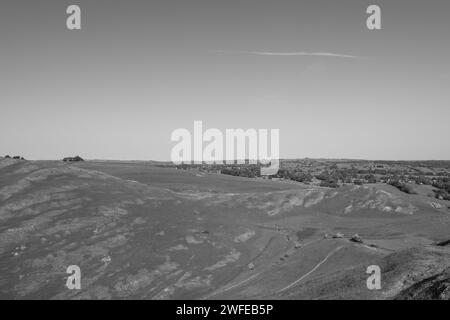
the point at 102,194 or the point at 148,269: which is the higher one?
the point at 102,194

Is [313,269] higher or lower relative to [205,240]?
higher

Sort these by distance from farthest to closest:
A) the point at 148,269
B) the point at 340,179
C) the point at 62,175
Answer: the point at 340,179 → the point at 62,175 → the point at 148,269

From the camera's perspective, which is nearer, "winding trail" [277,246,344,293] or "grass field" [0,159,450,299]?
"winding trail" [277,246,344,293]

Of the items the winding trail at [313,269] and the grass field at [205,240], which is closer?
the winding trail at [313,269]

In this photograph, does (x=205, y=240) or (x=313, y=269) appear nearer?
(x=313, y=269)

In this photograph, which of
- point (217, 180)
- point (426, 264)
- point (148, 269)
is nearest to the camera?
point (426, 264)

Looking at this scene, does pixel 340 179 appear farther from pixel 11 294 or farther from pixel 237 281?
pixel 11 294

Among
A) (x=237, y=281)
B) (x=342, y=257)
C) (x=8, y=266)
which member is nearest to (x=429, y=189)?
(x=342, y=257)

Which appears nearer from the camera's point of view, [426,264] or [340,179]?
[426,264]
